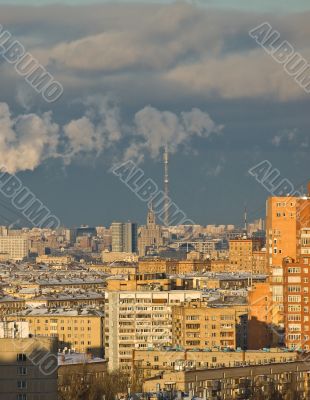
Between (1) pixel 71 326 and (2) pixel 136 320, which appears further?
(1) pixel 71 326

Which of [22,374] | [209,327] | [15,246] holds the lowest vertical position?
[22,374]

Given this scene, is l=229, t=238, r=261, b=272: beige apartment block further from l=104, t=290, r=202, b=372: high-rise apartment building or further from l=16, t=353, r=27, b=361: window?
l=16, t=353, r=27, b=361: window

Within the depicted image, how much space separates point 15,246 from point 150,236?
12.6 meters

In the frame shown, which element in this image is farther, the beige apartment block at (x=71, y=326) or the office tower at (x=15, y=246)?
the office tower at (x=15, y=246)

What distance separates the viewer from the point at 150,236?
19538 cm

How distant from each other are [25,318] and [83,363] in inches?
862

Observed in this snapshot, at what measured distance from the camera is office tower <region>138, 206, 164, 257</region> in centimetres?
19138

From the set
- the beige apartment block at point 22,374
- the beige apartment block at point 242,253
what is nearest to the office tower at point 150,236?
the beige apartment block at point 242,253

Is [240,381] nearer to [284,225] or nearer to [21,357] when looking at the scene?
[21,357]

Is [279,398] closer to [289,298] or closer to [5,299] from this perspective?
[289,298]

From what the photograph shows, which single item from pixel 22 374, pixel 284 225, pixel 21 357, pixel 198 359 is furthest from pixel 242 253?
pixel 22 374

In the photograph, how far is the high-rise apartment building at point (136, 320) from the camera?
6181 cm

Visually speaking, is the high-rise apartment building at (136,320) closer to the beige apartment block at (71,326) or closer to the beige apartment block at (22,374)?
the beige apartment block at (71,326)

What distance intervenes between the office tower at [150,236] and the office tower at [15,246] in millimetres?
10721
